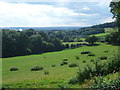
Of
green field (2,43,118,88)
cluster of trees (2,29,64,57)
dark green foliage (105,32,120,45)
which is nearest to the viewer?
green field (2,43,118,88)

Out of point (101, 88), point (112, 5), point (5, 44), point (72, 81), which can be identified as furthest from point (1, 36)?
point (101, 88)

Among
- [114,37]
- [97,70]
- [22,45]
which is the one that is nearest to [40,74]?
[97,70]

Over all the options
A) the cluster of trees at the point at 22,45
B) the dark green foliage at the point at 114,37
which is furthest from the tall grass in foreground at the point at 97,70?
the cluster of trees at the point at 22,45

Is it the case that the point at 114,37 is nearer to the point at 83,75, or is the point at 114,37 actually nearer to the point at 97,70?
the point at 97,70

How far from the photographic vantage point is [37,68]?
3719 centimetres

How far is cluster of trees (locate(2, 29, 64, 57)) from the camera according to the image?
2928 inches

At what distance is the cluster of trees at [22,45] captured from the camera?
74.4m

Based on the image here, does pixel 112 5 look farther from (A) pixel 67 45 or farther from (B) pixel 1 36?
(A) pixel 67 45

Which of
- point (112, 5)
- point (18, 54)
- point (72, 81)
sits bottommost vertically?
point (18, 54)

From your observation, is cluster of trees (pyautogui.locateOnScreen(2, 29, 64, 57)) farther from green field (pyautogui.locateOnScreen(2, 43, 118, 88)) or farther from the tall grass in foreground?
the tall grass in foreground

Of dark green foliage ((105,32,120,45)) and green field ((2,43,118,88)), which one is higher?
dark green foliage ((105,32,120,45))

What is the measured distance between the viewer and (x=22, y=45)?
79.0 meters

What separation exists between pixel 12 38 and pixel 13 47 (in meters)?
4.49

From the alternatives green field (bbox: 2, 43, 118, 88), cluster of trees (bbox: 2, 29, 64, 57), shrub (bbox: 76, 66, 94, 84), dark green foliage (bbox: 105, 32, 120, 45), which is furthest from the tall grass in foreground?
cluster of trees (bbox: 2, 29, 64, 57)
